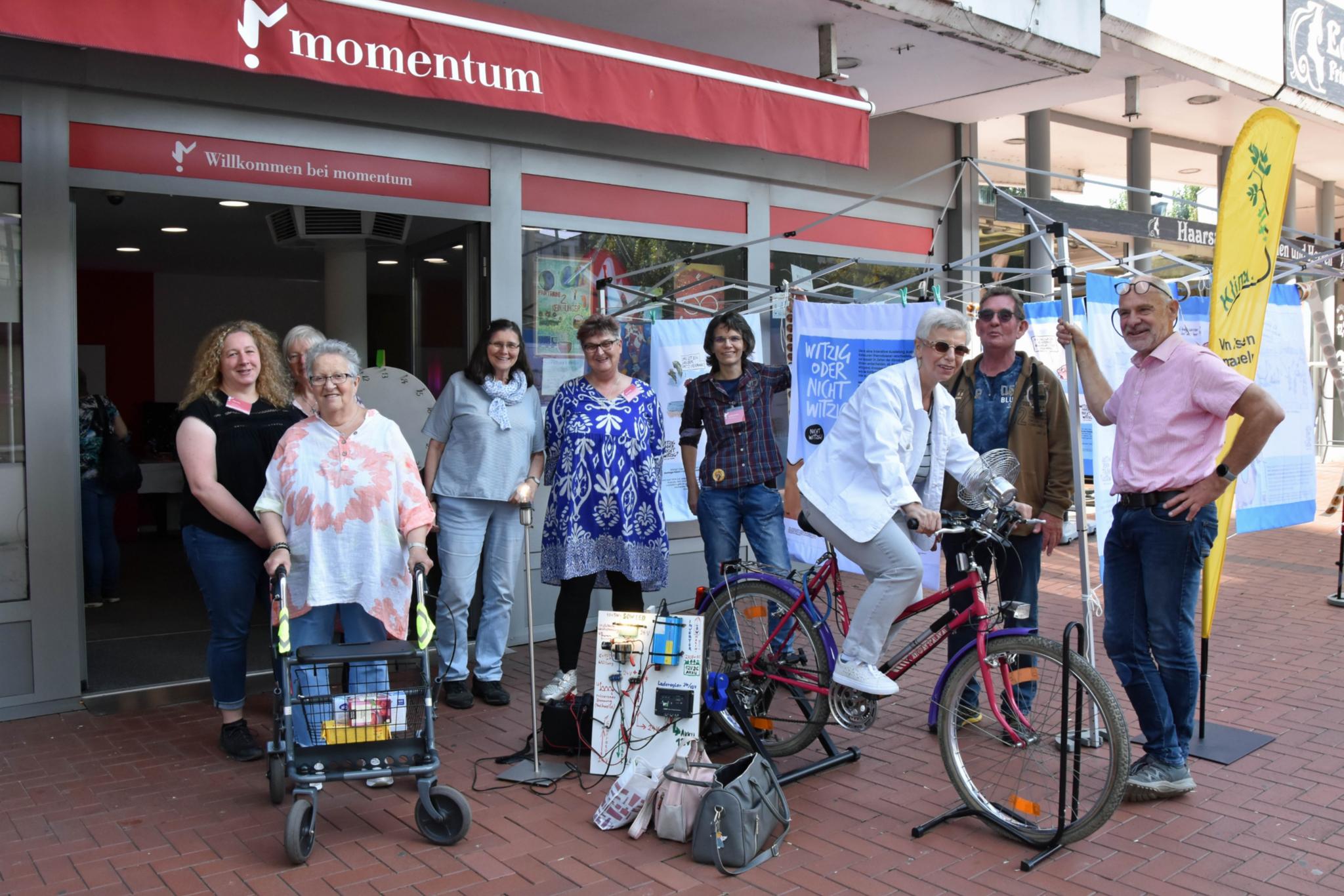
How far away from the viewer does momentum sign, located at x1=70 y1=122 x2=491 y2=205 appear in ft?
17.4

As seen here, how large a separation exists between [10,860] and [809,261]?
653 cm

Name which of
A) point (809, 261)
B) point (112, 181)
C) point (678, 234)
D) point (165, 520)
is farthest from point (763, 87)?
point (165, 520)

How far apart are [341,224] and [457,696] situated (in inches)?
160

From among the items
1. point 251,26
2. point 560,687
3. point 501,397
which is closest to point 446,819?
point 560,687

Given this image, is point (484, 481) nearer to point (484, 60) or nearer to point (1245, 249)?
point (484, 60)

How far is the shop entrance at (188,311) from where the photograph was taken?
6746 millimetres

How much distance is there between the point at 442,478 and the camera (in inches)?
215

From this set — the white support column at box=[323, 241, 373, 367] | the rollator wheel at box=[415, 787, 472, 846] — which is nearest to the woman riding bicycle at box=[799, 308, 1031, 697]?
the rollator wheel at box=[415, 787, 472, 846]

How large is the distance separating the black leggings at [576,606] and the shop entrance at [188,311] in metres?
1.85

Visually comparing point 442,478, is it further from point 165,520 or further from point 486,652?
point 165,520

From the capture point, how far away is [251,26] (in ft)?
15.6

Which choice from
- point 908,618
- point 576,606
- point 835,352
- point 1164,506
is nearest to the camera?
point 1164,506

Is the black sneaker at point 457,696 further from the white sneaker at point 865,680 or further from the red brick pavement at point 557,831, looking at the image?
the white sneaker at point 865,680

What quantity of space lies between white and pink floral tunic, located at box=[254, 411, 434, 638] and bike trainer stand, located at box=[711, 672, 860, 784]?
1.34m
